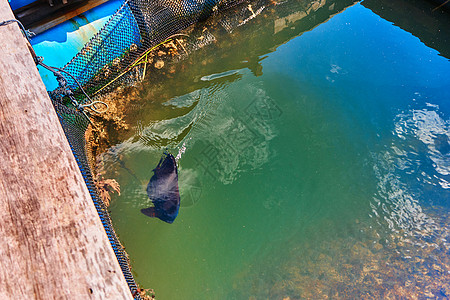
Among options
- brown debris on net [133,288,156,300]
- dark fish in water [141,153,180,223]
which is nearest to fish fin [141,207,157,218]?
dark fish in water [141,153,180,223]

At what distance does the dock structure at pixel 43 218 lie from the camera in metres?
1.27

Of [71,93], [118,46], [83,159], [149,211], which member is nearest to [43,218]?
[83,159]

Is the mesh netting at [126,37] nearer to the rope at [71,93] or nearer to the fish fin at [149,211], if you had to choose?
the rope at [71,93]

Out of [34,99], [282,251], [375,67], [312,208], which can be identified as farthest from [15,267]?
[375,67]

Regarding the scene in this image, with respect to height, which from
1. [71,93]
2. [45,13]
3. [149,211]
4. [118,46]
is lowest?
[149,211]

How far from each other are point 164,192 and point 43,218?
194cm

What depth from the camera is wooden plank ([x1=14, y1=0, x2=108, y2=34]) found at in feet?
10.9

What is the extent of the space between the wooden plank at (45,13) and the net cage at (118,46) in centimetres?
39

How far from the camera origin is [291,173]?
11.6 ft

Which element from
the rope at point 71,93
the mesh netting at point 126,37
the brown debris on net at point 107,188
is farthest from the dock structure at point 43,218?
the mesh netting at point 126,37

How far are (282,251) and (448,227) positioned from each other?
2.05 m

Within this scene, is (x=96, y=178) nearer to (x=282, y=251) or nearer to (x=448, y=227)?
(x=282, y=251)

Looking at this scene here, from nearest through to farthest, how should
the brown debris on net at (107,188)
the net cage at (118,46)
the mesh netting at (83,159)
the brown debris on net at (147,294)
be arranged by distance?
the mesh netting at (83,159) → the brown debris on net at (147,294) → the brown debris on net at (107,188) → the net cage at (118,46)

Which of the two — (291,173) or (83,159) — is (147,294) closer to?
(83,159)
